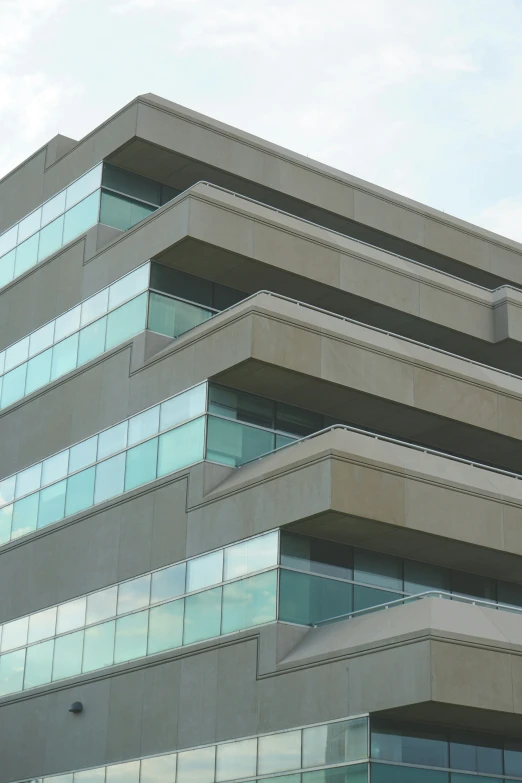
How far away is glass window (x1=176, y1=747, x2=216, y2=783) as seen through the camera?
2923 cm

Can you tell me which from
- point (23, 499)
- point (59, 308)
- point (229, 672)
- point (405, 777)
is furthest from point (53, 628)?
point (405, 777)

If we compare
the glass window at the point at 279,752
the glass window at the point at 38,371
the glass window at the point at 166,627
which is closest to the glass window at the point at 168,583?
the glass window at the point at 166,627

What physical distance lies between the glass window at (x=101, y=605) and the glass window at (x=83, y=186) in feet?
43.3

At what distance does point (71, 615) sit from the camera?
35.2 meters

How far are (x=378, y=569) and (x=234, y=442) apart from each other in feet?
16.8

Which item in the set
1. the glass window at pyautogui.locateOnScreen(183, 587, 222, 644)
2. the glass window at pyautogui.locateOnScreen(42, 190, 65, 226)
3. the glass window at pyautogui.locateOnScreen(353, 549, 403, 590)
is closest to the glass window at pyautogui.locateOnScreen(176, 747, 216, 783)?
the glass window at pyautogui.locateOnScreen(183, 587, 222, 644)

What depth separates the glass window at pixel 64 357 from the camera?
1528 inches

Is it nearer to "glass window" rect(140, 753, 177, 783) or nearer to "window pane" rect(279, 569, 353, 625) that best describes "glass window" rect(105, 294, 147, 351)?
"window pane" rect(279, 569, 353, 625)

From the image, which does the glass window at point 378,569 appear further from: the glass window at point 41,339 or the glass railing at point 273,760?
the glass window at point 41,339

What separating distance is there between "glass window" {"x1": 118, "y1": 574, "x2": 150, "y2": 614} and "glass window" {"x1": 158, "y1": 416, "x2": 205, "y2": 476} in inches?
117

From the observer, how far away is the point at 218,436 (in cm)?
3259

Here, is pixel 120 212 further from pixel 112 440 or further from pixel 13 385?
pixel 112 440

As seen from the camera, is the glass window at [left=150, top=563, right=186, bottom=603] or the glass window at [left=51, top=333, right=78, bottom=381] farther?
the glass window at [left=51, top=333, right=78, bottom=381]

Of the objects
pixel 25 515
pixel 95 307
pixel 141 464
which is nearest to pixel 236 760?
→ pixel 141 464
